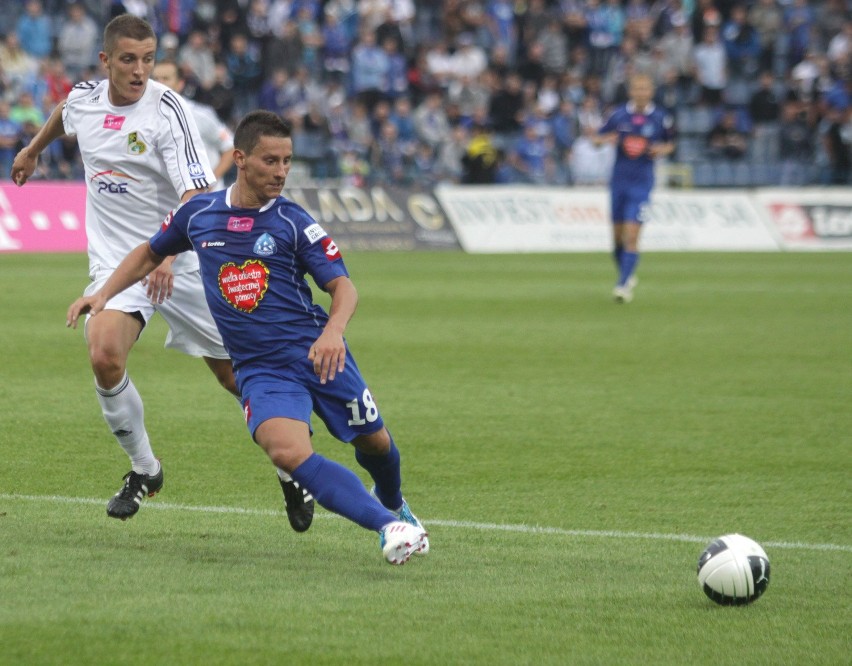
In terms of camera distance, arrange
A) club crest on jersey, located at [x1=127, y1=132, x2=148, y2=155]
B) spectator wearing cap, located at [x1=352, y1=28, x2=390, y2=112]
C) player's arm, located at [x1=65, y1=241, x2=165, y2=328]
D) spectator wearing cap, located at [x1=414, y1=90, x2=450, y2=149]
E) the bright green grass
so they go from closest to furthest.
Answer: the bright green grass
player's arm, located at [x1=65, y1=241, x2=165, y2=328]
club crest on jersey, located at [x1=127, y1=132, x2=148, y2=155]
spectator wearing cap, located at [x1=414, y1=90, x2=450, y2=149]
spectator wearing cap, located at [x1=352, y1=28, x2=390, y2=112]

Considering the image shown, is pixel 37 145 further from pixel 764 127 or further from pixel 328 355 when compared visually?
pixel 764 127

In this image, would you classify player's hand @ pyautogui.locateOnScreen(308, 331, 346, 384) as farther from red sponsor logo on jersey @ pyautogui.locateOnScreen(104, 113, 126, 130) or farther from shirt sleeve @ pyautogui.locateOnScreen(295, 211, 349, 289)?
red sponsor logo on jersey @ pyautogui.locateOnScreen(104, 113, 126, 130)

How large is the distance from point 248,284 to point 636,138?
1136 cm

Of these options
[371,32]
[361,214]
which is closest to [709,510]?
[361,214]

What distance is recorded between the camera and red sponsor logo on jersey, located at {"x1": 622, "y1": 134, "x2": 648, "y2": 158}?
53.0ft

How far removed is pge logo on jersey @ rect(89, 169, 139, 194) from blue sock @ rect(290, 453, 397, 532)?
2.04m

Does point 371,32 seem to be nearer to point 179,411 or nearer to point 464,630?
point 179,411

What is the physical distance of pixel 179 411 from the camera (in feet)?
29.6

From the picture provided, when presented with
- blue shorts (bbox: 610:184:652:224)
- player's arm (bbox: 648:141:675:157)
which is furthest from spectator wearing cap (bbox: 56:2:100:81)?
player's arm (bbox: 648:141:675:157)

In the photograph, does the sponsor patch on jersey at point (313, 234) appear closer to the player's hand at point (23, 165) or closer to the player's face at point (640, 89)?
the player's hand at point (23, 165)

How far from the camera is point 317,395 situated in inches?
212

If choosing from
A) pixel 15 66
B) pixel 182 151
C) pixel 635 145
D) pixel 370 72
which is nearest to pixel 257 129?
pixel 182 151

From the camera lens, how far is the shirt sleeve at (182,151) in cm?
637

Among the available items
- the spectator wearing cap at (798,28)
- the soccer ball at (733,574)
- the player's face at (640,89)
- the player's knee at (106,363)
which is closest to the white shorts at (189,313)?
the player's knee at (106,363)
